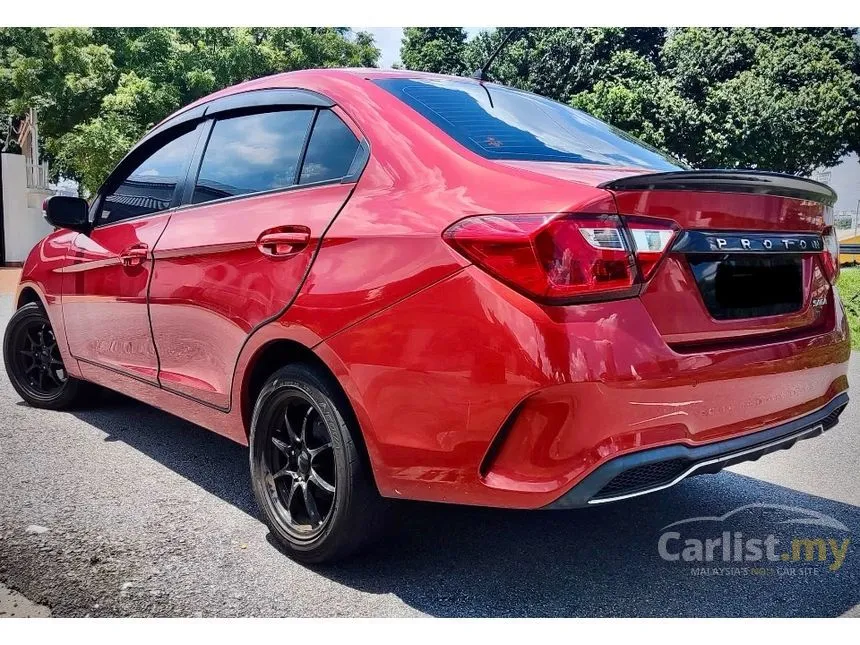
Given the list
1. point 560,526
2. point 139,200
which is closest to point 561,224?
point 560,526

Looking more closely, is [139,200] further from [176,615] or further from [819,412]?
[819,412]

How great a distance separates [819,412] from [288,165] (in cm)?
199

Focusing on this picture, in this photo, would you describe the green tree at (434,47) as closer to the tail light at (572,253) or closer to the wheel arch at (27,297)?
the tail light at (572,253)

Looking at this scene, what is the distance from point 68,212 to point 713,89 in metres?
19.3

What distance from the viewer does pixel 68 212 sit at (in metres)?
3.94

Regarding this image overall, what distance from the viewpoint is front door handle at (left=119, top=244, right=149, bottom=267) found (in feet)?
11.0

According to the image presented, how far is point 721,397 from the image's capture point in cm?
205

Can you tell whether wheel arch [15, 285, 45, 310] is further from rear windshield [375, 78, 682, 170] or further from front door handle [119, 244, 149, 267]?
rear windshield [375, 78, 682, 170]

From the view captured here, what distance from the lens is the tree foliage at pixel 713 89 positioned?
1350 cm

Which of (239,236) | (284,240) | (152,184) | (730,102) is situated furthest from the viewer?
(730,102)

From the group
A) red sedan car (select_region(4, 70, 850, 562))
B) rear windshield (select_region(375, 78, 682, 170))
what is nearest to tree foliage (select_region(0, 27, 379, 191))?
rear windshield (select_region(375, 78, 682, 170))

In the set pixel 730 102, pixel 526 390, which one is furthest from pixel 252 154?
pixel 730 102

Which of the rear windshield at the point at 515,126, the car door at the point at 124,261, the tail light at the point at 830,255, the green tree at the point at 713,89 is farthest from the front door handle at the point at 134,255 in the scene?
the green tree at the point at 713,89

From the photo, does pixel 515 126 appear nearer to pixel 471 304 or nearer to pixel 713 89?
pixel 471 304
